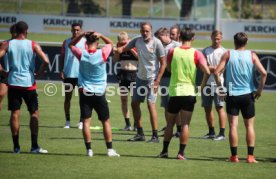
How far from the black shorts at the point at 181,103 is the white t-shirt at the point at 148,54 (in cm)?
197

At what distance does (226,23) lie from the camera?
143 ft

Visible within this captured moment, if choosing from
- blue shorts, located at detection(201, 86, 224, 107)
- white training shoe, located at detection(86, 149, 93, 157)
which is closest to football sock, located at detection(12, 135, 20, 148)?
white training shoe, located at detection(86, 149, 93, 157)

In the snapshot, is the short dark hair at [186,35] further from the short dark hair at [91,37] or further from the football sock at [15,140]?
the football sock at [15,140]

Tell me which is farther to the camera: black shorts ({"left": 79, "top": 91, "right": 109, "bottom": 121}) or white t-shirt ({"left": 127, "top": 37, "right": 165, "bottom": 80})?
white t-shirt ({"left": 127, "top": 37, "right": 165, "bottom": 80})

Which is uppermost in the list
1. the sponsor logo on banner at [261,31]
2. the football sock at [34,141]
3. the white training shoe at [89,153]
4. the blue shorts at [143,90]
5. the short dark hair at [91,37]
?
the short dark hair at [91,37]

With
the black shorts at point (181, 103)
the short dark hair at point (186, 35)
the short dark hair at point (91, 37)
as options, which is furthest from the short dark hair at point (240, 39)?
the short dark hair at point (91, 37)

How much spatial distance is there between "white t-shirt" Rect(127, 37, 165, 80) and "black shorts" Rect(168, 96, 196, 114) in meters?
1.97

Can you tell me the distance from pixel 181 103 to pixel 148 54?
2137 mm

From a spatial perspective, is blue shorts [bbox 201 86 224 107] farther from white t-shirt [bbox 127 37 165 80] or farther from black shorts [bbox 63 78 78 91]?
black shorts [bbox 63 78 78 91]

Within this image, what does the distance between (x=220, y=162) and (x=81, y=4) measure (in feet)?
109

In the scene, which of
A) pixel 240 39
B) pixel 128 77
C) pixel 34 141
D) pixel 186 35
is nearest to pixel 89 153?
pixel 34 141

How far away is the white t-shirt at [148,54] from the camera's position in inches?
563

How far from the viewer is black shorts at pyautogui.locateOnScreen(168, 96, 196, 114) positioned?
12.4 m

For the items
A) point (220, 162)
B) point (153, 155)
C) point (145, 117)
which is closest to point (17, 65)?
point (153, 155)
